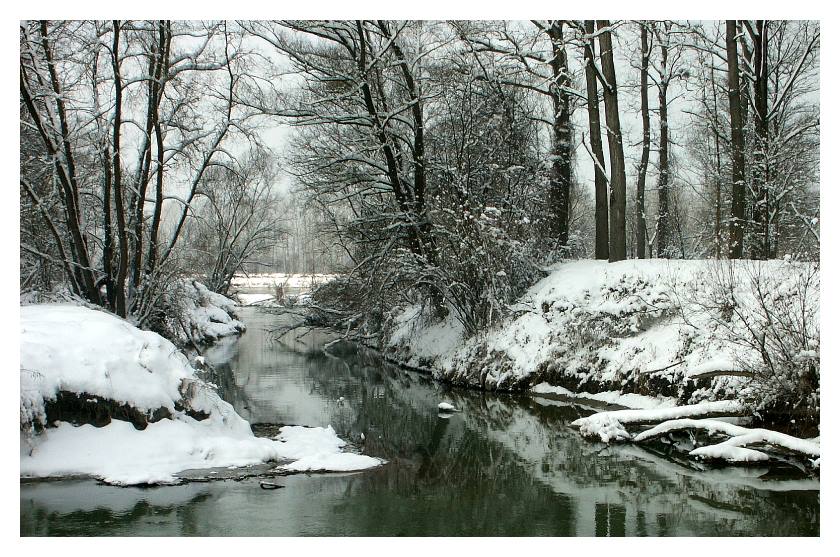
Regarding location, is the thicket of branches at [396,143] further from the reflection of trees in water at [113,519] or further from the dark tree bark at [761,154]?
the reflection of trees in water at [113,519]

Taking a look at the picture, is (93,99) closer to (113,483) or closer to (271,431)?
(271,431)

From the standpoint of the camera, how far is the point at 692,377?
34.5 feet

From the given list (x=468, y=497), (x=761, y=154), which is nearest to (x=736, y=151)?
(x=761, y=154)

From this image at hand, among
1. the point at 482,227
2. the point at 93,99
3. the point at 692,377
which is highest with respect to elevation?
the point at 93,99

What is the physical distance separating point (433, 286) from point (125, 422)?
9671 mm

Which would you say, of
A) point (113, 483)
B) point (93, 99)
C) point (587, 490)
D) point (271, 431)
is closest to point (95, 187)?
point (93, 99)

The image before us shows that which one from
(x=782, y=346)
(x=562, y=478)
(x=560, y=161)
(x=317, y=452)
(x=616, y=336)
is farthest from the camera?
(x=560, y=161)

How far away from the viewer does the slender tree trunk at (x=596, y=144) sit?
662 inches

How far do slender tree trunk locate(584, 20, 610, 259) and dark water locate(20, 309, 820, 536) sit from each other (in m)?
8.13

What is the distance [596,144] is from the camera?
710 inches

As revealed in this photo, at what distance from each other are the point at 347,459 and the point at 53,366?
3521 mm

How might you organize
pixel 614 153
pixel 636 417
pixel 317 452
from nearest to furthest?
pixel 317 452 → pixel 636 417 → pixel 614 153

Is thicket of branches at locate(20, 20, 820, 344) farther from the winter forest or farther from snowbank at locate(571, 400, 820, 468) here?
snowbank at locate(571, 400, 820, 468)

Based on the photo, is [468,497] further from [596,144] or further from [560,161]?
[560,161]
